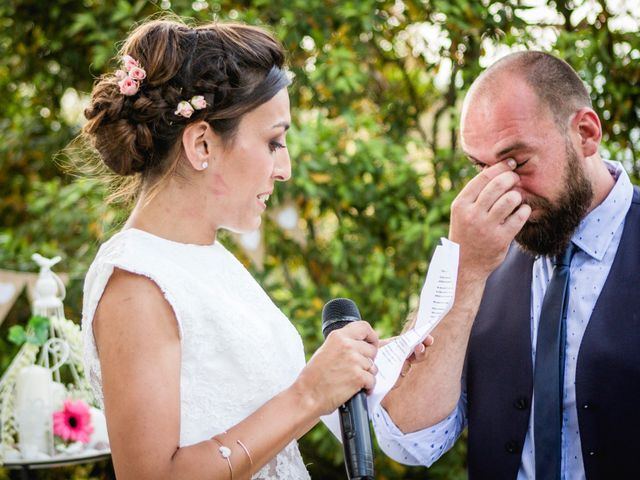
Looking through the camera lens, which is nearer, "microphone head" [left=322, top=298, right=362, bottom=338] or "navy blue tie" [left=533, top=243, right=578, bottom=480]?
"microphone head" [left=322, top=298, right=362, bottom=338]

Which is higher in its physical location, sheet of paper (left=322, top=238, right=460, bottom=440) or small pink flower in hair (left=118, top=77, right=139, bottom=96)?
small pink flower in hair (left=118, top=77, right=139, bottom=96)

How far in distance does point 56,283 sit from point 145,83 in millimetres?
1568

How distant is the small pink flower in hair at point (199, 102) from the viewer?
66.7 inches

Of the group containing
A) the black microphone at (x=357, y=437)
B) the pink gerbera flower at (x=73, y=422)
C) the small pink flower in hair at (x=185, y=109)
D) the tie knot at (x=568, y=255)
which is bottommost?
the pink gerbera flower at (x=73, y=422)

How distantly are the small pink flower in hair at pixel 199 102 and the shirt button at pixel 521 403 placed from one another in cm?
115

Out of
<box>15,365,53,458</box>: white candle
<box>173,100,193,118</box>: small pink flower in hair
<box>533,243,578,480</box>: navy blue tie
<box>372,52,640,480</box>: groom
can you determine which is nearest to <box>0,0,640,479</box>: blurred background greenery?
<box>15,365,53,458</box>: white candle

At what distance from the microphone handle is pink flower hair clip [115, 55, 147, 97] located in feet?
2.76

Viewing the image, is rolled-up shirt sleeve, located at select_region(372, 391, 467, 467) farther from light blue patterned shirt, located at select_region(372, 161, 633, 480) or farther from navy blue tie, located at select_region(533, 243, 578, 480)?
navy blue tie, located at select_region(533, 243, 578, 480)

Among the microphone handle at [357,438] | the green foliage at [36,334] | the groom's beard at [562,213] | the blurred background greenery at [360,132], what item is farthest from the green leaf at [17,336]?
the groom's beard at [562,213]

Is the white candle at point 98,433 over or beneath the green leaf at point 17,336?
beneath

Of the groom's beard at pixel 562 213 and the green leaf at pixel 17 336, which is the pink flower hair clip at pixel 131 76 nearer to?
the groom's beard at pixel 562 213

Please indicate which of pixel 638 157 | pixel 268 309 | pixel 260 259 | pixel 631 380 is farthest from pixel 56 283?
pixel 638 157

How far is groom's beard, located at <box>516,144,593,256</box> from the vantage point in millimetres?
2107

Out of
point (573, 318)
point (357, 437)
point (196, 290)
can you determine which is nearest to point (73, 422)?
point (196, 290)
